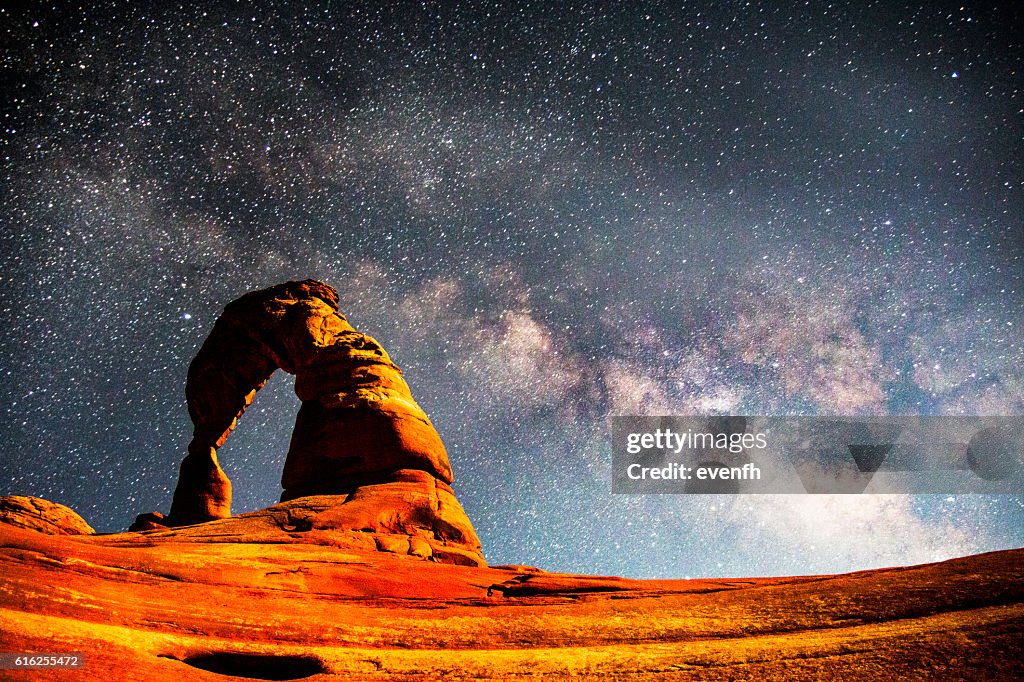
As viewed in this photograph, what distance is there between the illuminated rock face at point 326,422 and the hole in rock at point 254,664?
10.7 metres

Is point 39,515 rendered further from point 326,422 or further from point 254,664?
point 254,664

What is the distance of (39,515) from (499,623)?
32539 mm

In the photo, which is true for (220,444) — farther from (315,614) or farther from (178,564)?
(315,614)

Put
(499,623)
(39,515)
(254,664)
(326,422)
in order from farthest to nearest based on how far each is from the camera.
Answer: (39,515)
(326,422)
(499,623)
(254,664)

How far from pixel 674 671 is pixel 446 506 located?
17.1 m

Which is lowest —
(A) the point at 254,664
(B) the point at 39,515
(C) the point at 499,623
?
(A) the point at 254,664

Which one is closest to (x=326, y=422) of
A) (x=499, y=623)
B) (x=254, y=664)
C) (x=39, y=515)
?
(x=499, y=623)

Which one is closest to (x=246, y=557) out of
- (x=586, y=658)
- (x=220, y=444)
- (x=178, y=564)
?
(x=178, y=564)

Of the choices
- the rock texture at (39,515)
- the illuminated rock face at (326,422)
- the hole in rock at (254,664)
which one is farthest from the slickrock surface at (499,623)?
the rock texture at (39,515)

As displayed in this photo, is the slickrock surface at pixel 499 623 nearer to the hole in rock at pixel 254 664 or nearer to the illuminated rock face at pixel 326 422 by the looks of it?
the hole in rock at pixel 254 664

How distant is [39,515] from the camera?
30.7 metres

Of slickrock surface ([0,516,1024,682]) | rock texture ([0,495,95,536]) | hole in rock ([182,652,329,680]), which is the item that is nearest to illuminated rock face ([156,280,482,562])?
rock texture ([0,495,95,536])

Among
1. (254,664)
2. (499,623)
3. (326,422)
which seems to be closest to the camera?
(254,664)

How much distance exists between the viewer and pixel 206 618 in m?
9.32
